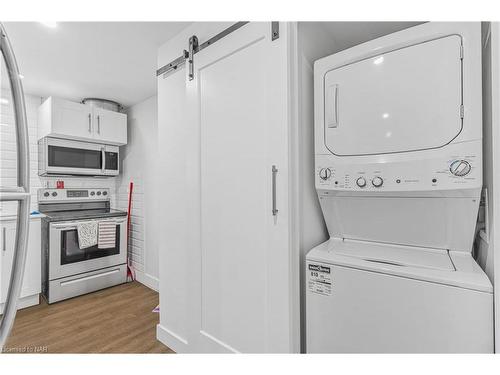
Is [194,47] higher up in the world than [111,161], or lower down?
higher up

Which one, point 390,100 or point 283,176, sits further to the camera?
point 283,176

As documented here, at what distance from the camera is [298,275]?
1.26m

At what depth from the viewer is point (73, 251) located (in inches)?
112

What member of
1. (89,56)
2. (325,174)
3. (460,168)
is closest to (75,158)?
(89,56)

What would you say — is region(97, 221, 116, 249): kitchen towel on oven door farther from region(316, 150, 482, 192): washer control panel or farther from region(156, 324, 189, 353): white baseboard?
region(316, 150, 482, 192): washer control panel

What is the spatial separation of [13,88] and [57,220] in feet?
8.23

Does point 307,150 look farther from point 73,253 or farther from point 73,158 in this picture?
point 73,158

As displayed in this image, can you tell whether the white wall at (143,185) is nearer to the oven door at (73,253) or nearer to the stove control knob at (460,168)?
the oven door at (73,253)

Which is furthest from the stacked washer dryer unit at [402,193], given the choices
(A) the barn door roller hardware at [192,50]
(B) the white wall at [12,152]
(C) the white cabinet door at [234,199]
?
(B) the white wall at [12,152]

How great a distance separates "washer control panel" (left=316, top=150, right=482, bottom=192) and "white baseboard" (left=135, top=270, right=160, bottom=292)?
8.26 feet

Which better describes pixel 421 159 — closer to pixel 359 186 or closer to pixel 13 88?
pixel 359 186

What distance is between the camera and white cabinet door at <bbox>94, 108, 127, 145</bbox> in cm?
316

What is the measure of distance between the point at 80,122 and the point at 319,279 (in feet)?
10.4
